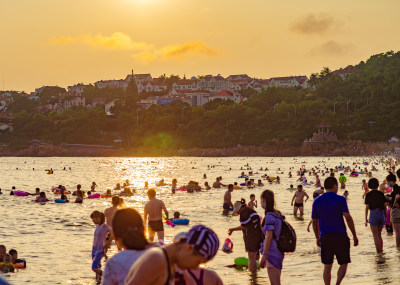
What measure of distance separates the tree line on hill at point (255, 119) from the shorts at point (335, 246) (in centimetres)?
13985

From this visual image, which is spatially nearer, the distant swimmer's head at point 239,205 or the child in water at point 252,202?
the child in water at point 252,202

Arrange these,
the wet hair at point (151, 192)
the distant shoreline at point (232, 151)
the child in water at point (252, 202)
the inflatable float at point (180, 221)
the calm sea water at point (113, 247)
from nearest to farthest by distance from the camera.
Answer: the calm sea water at point (113, 247)
the child in water at point (252, 202)
the wet hair at point (151, 192)
the inflatable float at point (180, 221)
the distant shoreline at point (232, 151)

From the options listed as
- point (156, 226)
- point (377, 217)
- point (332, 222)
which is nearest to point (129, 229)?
point (332, 222)

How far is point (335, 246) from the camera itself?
9695 mm

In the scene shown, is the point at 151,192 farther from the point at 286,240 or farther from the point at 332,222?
the point at 286,240

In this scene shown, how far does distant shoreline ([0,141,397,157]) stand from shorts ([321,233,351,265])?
5181 inches

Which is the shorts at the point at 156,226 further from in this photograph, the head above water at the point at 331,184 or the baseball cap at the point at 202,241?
the baseball cap at the point at 202,241

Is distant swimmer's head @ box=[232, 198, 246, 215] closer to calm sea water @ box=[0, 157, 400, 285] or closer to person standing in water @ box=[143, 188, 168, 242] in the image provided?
calm sea water @ box=[0, 157, 400, 285]

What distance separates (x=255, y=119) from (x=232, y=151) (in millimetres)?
11813

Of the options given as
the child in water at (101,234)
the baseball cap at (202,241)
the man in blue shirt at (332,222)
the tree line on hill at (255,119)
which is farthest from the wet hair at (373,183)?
the tree line on hill at (255,119)

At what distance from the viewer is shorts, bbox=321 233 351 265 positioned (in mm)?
9664

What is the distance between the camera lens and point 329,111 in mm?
154500

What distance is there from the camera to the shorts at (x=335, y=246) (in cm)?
966

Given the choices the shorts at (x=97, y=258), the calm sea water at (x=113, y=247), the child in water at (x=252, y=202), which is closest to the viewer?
the shorts at (x=97, y=258)
